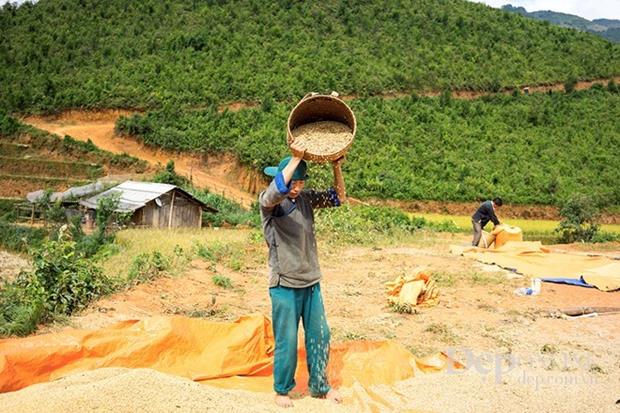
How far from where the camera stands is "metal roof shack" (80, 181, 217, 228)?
17.8 meters

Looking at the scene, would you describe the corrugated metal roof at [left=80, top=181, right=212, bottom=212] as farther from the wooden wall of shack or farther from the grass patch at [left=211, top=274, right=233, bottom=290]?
the grass patch at [left=211, top=274, right=233, bottom=290]

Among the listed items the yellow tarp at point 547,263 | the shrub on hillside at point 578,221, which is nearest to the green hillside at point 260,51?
the shrub on hillside at point 578,221

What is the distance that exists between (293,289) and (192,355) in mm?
1089

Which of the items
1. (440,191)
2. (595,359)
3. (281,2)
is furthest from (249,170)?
(595,359)

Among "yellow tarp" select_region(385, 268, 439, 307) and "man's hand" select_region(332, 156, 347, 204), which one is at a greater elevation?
"man's hand" select_region(332, 156, 347, 204)

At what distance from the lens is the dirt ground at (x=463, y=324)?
401 centimetres

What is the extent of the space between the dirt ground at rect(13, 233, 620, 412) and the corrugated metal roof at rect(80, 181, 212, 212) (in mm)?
8977

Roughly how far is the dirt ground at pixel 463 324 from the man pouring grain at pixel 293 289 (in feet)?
0.68

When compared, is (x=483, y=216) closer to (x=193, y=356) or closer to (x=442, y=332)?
(x=442, y=332)

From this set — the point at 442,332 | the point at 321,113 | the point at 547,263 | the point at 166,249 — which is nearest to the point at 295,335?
the point at 321,113

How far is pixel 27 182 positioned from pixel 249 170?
7.81 metres

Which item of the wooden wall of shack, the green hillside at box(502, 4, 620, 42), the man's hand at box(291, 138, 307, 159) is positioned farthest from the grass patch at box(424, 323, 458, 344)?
the green hillside at box(502, 4, 620, 42)

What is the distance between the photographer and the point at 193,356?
441 cm

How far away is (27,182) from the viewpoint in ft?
74.1
